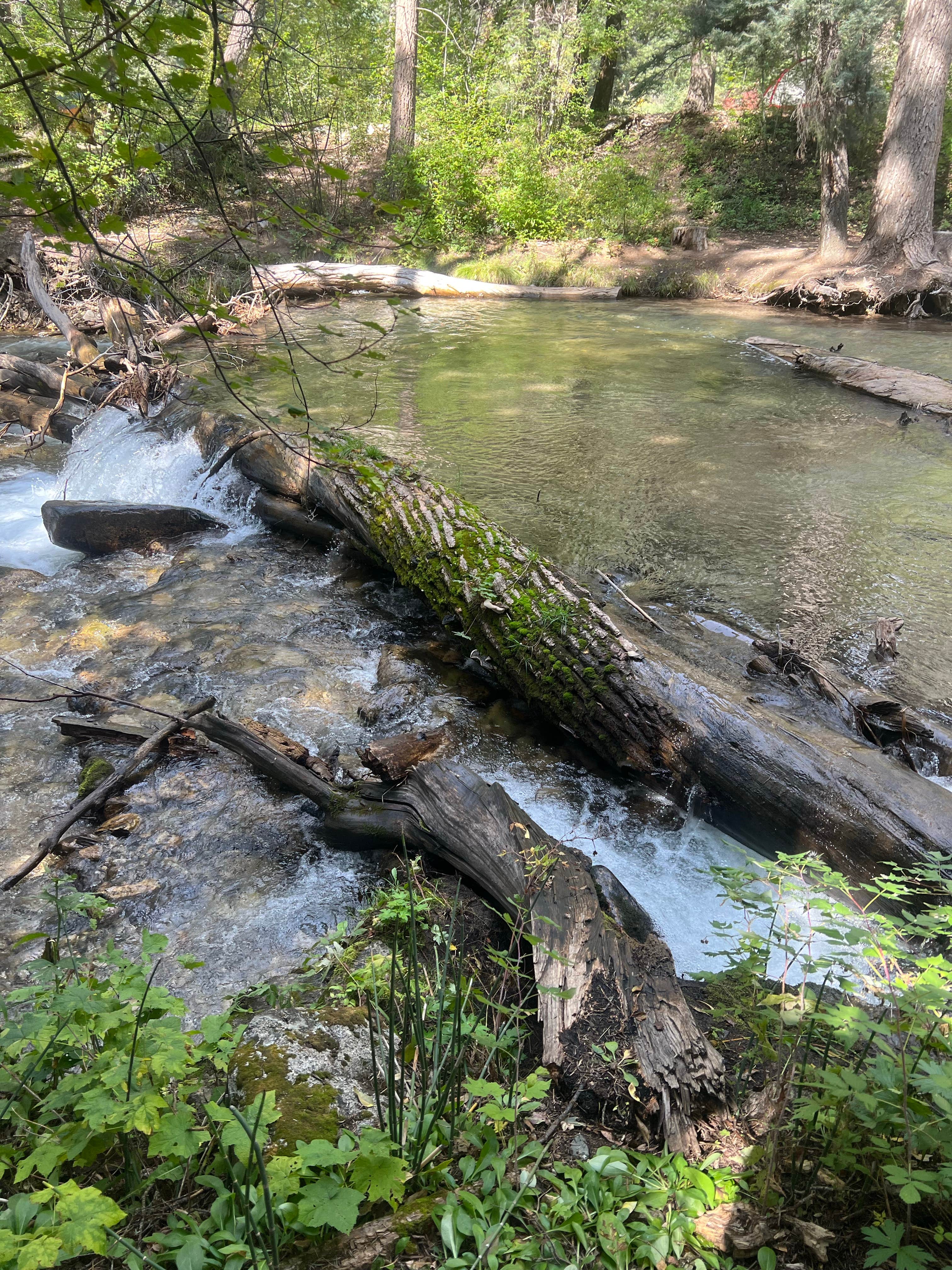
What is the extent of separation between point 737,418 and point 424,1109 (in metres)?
8.85

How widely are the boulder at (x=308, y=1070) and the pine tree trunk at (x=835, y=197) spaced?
18267 millimetres

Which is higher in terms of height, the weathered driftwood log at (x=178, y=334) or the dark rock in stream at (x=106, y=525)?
the weathered driftwood log at (x=178, y=334)

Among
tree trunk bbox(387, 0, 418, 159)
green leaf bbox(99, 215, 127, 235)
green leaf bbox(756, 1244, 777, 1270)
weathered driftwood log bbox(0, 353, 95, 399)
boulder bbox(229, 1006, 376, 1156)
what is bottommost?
boulder bbox(229, 1006, 376, 1156)

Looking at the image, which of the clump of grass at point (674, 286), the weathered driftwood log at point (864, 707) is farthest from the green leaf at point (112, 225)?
the clump of grass at point (674, 286)

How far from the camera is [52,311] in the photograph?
1031cm

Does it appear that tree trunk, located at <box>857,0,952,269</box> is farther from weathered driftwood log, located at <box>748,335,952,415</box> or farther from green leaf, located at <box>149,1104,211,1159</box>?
green leaf, located at <box>149,1104,211,1159</box>

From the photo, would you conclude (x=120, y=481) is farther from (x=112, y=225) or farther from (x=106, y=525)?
(x=112, y=225)

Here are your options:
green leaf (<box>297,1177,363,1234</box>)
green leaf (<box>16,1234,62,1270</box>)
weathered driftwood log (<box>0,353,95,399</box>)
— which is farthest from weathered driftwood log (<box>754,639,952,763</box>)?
weathered driftwood log (<box>0,353,95,399</box>)

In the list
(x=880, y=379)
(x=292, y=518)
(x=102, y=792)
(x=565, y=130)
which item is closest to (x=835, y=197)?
(x=565, y=130)

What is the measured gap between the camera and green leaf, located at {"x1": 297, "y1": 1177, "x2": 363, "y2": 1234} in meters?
1.49

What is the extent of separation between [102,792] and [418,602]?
8.45 ft

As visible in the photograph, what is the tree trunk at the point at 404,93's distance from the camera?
62.3 ft

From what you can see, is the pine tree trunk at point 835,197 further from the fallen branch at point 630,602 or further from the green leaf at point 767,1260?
the green leaf at point 767,1260

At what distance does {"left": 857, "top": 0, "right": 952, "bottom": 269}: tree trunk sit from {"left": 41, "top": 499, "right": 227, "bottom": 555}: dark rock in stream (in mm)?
15044
